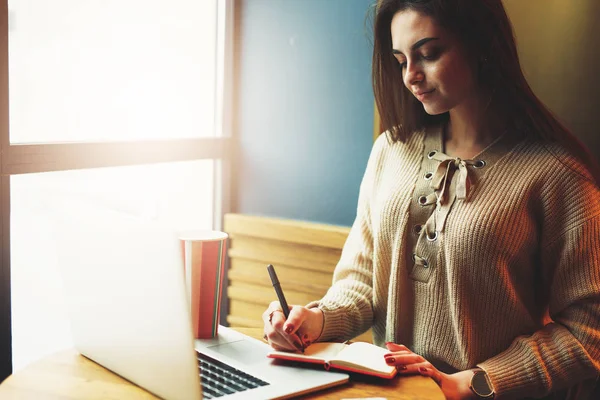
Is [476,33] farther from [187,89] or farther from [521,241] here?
[187,89]

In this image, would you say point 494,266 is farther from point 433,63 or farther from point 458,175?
point 433,63

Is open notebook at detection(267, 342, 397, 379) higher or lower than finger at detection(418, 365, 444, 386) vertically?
higher

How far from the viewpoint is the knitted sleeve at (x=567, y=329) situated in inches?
51.8

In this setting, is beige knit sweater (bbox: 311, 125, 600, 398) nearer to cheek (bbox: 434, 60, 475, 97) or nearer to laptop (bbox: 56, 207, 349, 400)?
cheek (bbox: 434, 60, 475, 97)

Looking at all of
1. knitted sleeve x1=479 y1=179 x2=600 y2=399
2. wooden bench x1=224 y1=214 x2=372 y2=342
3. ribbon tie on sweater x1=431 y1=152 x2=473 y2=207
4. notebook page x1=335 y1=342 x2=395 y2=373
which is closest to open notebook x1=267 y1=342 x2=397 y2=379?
notebook page x1=335 y1=342 x2=395 y2=373

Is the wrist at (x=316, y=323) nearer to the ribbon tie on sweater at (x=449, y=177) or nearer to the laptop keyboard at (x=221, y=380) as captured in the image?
the laptop keyboard at (x=221, y=380)

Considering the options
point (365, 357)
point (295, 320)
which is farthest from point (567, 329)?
point (295, 320)

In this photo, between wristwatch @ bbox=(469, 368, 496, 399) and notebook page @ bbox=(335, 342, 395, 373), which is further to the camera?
wristwatch @ bbox=(469, 368, 496, 399)

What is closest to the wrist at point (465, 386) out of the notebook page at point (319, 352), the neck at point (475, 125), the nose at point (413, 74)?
the notebook page at point (319, 352)

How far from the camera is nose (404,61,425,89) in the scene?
1407 millimetres

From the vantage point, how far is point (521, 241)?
1.36 m

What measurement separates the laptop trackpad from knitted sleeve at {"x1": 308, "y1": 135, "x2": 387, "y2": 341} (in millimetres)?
191

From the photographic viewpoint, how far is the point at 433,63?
1.39 m

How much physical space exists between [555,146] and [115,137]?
1248 mm
